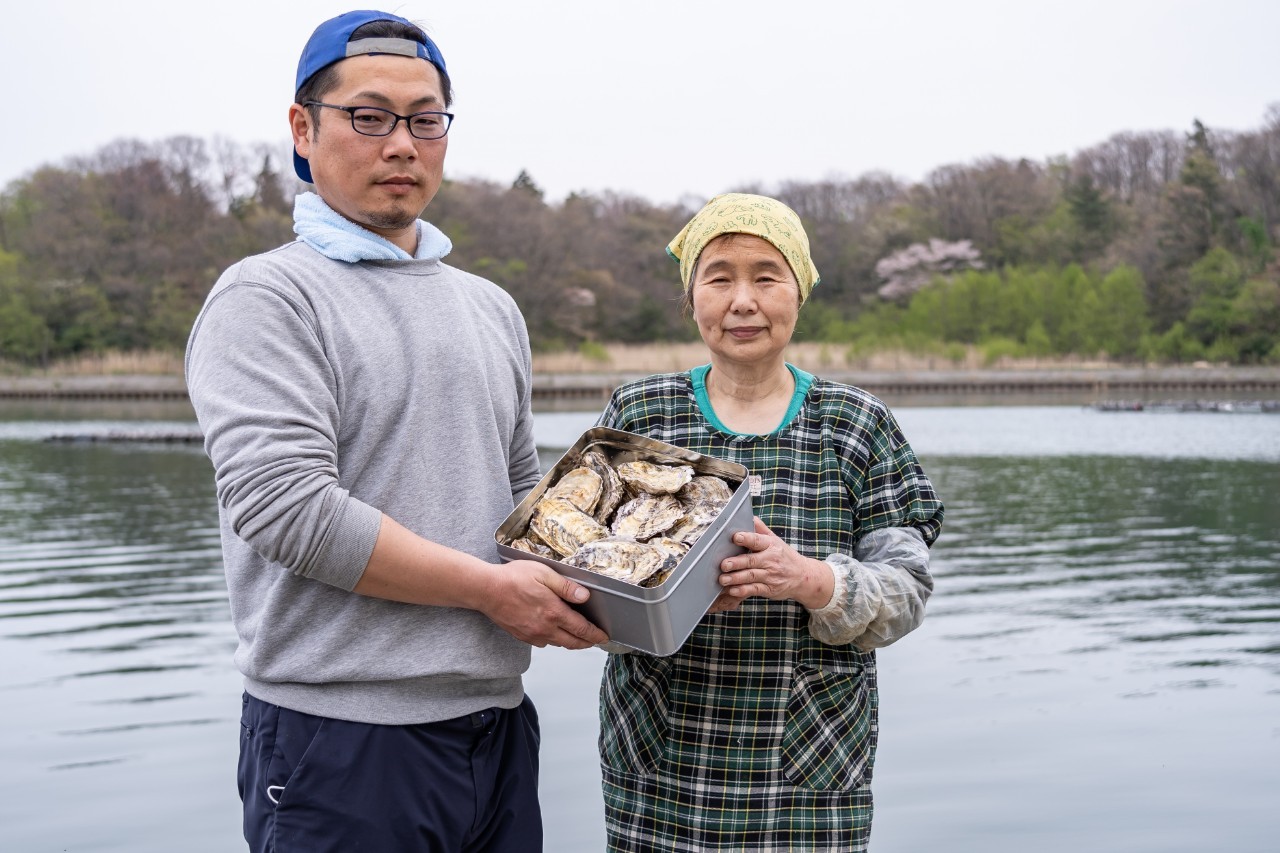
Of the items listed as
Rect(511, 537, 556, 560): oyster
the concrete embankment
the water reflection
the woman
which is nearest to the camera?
Rect(511, 537, 556, 560): oyster

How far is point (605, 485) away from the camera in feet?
6.48

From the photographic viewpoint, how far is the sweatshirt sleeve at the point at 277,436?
1596 millimetres

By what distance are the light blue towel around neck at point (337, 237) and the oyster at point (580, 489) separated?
396 millimetres

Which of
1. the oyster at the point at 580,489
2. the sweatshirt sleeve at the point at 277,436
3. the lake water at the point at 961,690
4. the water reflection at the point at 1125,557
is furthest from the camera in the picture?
the water reflection at the point at 1125,557

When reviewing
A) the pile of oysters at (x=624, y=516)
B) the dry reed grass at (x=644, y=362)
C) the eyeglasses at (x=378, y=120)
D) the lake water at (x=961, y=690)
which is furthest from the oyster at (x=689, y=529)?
the dry reed grass at (x=644, y=362)

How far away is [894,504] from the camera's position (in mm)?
2105

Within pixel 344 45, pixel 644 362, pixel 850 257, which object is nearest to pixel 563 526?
pixel 344 45

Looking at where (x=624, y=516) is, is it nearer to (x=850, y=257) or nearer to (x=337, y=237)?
(x=337, y=237)

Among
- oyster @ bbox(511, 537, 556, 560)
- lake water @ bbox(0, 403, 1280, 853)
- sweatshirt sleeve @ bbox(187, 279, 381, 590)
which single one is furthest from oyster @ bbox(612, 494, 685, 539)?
lake water @ bbox(0, 403, 1280, 853)

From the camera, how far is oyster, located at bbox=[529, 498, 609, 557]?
1.82m

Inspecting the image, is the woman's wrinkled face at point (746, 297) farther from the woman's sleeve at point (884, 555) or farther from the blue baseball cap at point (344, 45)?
the blue baseball cap at point (344, 45)

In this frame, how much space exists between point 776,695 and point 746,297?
655 millimetres

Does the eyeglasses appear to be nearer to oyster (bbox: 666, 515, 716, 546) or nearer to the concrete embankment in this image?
oyster (bbox: 666, 515, 716, 546)

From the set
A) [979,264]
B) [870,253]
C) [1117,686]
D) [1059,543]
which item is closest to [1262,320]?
[979,264]
